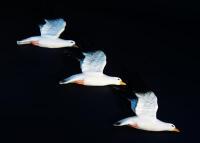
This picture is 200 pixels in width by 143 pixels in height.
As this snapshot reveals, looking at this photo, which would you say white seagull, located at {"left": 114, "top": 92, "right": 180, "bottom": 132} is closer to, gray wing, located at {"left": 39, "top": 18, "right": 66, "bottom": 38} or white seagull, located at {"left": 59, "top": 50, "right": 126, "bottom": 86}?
white seagull, located at {"left": 59, "top": 50, "right": 126, "bottom": 86}

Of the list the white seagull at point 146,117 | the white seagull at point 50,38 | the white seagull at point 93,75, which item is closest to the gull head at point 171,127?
the white seagull at point 146,117

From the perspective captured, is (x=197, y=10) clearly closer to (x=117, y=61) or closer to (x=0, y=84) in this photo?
(x=117, y=61)

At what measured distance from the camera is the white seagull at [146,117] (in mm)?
1580

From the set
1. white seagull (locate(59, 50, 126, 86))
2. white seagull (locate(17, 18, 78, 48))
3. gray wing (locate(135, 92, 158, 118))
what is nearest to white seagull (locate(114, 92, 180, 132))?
gray wing (locate(135, 92, 158, 118))

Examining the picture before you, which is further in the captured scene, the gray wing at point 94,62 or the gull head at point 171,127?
the gray wing at point 94,62

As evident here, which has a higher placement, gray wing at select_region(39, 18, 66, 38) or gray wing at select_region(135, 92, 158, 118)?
gray wing at select_region(39, 18, 66, 38)

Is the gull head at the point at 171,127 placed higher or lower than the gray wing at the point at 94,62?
lower

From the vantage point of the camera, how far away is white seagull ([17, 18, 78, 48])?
1.99 m

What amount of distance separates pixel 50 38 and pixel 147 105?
55 cm

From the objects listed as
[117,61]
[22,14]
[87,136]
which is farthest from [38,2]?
[87,136]

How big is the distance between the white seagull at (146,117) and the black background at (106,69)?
0.06 feet

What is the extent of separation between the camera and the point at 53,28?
2068 mm

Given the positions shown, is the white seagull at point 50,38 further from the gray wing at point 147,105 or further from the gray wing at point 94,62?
the gray wing at point 147,105

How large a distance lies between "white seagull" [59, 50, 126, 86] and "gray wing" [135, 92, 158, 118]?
5.7 inches
